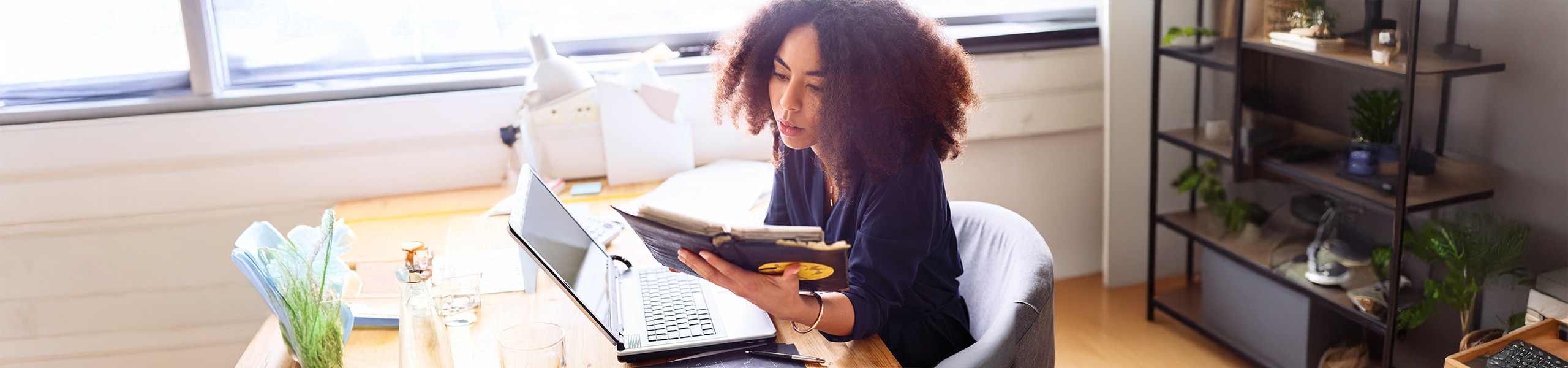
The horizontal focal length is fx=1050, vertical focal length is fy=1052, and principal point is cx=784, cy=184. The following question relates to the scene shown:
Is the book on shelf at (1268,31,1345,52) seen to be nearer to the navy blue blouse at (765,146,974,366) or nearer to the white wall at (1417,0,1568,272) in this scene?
the white wall at (1417,0,1568,272)

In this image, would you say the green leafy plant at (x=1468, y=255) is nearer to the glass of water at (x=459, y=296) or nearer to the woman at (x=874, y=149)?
the woman at (x=874, y=149)

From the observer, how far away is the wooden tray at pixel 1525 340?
1.86 m

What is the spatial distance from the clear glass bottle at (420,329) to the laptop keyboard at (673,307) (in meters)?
0.27

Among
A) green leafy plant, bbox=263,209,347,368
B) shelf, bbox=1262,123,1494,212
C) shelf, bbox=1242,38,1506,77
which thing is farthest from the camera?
shelf, bbox=1262,123,1494,212

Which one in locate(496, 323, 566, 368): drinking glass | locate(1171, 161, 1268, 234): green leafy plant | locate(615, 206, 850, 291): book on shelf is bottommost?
locate(1171, 161, 1268, 234): green leafy plant

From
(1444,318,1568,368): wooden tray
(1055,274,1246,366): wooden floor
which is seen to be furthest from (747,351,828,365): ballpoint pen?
(1055,274,1246,366): wooden floor

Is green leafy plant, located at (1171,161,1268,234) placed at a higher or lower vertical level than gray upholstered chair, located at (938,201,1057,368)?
lower

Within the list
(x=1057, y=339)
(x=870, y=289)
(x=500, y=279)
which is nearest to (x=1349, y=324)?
(x=1057, y=339)

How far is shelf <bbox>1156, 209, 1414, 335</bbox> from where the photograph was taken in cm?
224

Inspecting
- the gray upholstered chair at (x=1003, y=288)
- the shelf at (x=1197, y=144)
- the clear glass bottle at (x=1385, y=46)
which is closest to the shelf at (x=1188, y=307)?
the shelf at (x=1197, y=144)

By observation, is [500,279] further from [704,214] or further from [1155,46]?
[1155,46]

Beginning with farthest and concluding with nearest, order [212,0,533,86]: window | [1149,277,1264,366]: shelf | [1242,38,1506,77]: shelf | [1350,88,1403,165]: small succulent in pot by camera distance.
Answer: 1. [1149,277,1264,366]: shelf
2. [212,0,533,86]: window
3. [1350,88,1403,165]: small succulent in pot
4. [1242,38,1506,77]: shelf

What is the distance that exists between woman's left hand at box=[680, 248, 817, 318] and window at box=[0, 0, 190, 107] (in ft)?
5.56

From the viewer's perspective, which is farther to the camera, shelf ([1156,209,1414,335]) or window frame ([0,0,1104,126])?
window frame ([0,0,1104,126])
